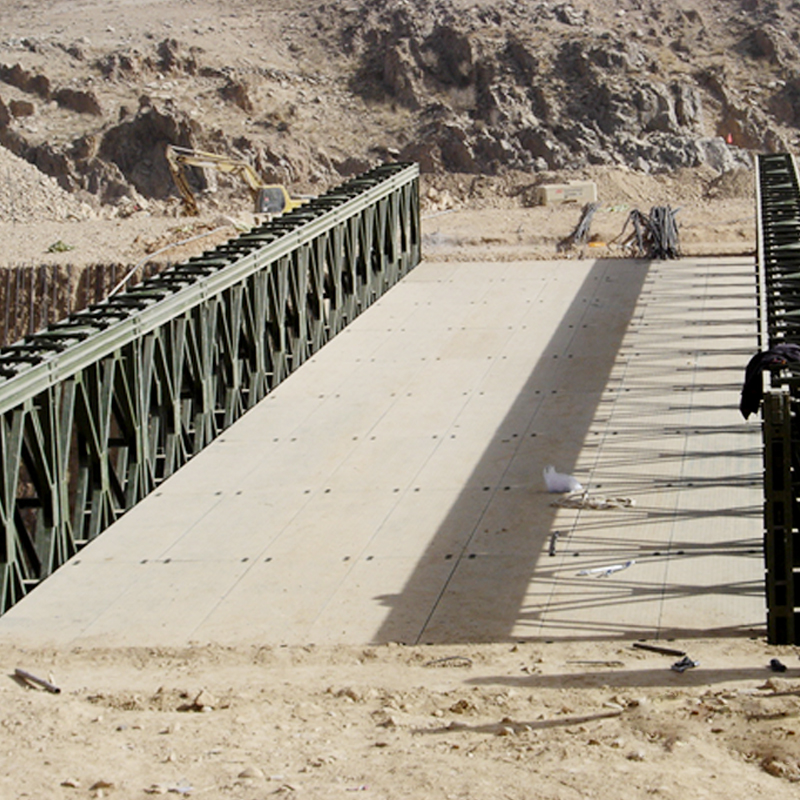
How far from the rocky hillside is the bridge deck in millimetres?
30233

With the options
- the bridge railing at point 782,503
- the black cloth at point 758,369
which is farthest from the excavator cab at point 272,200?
the bridge railing at point 782,503

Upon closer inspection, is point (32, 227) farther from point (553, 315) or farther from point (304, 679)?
point (304, 679)

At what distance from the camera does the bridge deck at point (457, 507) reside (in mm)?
13445

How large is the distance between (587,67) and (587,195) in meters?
20.8

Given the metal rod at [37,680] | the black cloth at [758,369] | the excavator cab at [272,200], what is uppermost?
the excavator cab at [272,200]

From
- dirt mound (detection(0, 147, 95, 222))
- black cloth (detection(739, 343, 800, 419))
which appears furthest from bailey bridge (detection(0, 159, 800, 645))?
dirt mound (detection(0, 147, 95, 222))

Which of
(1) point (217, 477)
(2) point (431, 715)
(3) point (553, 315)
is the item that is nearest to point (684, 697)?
(2) point (431, 715)

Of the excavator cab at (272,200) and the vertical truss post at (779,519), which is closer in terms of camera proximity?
the vertical truss post at (779,519)

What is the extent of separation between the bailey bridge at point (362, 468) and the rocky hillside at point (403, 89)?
3005 cm

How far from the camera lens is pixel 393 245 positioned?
95.2 ft

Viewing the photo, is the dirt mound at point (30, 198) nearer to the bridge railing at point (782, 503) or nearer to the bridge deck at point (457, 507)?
the bridge deck at point (457, 507)

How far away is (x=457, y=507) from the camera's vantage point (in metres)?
16.4

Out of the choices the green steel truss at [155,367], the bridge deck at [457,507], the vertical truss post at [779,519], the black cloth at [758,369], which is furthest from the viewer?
the green steel truss at [155,367]

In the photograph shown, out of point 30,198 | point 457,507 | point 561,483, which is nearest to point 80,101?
point 30,198
